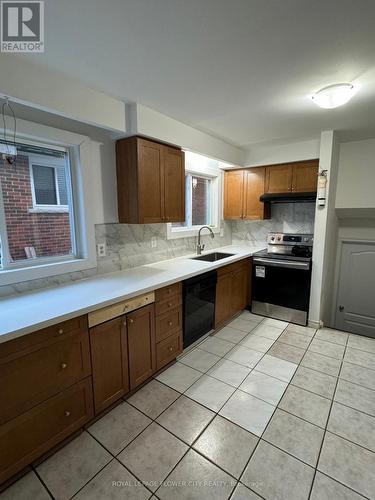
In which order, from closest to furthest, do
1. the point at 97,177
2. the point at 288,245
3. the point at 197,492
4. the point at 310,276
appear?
1. the point at 197,492
2. the point at 97,177
3. the point at 310,276
4. the point at 288,245

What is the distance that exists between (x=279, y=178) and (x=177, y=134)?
5.56 ft

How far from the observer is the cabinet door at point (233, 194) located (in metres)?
3.79

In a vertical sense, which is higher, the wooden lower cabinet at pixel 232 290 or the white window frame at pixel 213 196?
the white window frame at pixel 213 196

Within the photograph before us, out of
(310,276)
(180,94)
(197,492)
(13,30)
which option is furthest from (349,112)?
(197,492)

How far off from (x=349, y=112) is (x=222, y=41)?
1.66m

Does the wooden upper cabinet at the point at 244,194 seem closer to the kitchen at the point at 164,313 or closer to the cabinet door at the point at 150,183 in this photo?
the kitchen at the point at 164,313

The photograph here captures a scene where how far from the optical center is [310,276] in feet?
10.1

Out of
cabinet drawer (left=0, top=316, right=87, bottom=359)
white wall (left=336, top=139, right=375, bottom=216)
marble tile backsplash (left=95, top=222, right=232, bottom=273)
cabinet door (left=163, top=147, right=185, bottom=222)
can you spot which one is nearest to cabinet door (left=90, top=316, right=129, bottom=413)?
cabinet drawer (left=0, top=316, right=87, bottom=359)

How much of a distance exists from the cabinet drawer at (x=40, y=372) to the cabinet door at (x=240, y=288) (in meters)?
2.08

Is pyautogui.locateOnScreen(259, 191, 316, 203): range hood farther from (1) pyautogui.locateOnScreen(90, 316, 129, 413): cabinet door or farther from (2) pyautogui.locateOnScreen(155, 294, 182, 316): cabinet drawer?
(1) pyautogui.locateOnScreen(90, 316, 129, 413): cabinet door

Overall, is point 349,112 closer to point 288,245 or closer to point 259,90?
point 259,90

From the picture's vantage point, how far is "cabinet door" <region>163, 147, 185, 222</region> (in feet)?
8.10

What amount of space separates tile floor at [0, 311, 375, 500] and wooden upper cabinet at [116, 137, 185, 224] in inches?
60.0

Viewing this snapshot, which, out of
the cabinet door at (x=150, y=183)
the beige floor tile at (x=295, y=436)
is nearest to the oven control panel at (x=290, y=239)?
the cabinet door at (x=150, y=183)
